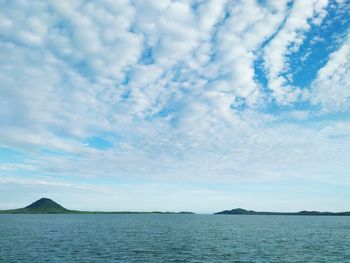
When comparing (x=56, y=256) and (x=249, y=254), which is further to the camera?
(x=249, y=254)

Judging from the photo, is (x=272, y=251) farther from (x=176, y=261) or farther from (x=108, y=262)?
(x=108, y=262)

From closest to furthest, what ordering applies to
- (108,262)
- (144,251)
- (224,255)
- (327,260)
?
1. (108,262)
2. (327,260)
3. (224,255)
4. (144,251)

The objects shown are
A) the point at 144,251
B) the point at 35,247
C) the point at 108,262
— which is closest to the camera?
the point at 108,262

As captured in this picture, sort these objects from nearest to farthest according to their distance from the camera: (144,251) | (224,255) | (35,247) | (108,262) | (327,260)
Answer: (108,262)
(327,260)
(224,255)
(144,251)
(35,247)

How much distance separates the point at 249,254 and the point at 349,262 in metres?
18.1

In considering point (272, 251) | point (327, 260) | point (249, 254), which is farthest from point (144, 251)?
point (327, 260)

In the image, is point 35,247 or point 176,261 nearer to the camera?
point 176,261

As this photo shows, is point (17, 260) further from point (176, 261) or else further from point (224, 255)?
point (224, 255)

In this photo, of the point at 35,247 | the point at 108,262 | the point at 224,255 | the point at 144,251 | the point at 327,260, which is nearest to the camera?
the point at 108,262

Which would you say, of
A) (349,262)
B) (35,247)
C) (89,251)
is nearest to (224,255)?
(349,262)

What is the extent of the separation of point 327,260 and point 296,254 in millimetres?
7873

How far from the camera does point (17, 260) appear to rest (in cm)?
5675

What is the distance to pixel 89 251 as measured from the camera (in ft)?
224

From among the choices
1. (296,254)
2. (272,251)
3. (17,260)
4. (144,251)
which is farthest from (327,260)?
(17,260)
